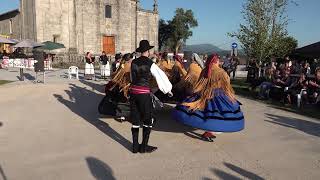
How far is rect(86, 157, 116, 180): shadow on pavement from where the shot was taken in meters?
5.95

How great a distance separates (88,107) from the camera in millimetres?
12336

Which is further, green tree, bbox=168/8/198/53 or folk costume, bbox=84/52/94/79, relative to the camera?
green tree, bbox=168/8/198/53

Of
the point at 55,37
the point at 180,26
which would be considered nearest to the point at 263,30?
the point at 55,37

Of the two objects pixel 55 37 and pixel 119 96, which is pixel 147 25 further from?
pixel 119 96

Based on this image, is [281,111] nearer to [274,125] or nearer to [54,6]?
[274,125]

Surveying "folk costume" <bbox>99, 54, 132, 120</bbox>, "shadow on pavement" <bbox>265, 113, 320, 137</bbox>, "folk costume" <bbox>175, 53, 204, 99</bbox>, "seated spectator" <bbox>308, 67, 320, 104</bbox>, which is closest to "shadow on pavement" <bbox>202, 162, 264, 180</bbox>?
"folk costume" <bbox>175, 53, 204, 99</bbox>

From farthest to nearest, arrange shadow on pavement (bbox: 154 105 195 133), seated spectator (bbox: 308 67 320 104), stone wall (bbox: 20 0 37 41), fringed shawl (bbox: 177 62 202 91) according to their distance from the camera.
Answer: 1. stone wall (bbox: 20 0 37 41)
2. seated spectator (bbox: 308 67 320 104)
3. fringed shawl (bbox: 177 62 202 91)
4. shadow on pavement (bbox: 154 105 195 133)

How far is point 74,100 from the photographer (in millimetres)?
14070

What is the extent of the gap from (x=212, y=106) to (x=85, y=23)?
39399mm

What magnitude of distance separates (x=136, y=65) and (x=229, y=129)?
2141mm

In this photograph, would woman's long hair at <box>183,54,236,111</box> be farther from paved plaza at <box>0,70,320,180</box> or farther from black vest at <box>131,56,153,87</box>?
black vest at <box>131,56,153,87</box>

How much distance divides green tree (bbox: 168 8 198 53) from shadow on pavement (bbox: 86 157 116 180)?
204 ft

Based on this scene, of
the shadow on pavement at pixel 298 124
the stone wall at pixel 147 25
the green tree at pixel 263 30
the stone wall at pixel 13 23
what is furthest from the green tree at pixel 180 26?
the shadow on pavement at pixel 298 124

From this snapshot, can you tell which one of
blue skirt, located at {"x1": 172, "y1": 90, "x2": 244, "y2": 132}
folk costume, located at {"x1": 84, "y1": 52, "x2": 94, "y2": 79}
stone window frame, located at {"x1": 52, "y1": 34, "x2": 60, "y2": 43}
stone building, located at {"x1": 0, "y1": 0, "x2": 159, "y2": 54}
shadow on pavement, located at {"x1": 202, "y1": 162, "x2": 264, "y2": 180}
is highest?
stone building, located at {"x1": 0, "y1": 0, "x2": 159, "y2": 54}
